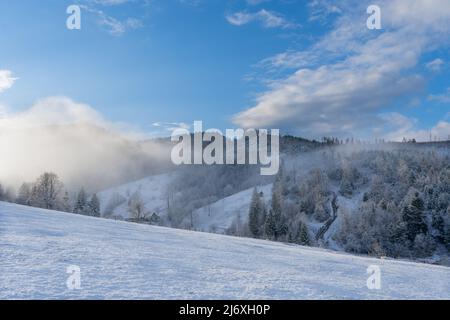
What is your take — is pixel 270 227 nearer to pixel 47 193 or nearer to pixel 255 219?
pixel 255 219

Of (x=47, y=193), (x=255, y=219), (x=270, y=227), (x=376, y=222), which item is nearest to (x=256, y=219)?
(x=255, y=219)

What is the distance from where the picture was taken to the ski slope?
12133 mm

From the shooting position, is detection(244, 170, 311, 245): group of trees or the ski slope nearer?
the ski slope

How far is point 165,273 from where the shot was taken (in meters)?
15.0

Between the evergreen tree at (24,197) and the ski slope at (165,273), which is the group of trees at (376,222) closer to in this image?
the evergreen tree at (24,197)

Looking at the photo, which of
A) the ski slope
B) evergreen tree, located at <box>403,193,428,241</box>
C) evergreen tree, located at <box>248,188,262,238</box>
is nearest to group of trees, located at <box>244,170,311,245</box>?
evergreen tree, located at <box>248,188,262,238</box>

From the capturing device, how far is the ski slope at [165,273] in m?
12.1

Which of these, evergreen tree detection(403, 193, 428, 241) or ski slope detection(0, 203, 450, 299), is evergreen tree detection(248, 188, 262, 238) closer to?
evergreen tree detection(403, 193, 428, 241)

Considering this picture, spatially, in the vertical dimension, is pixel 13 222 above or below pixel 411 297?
above

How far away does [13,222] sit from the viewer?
24.8 meters
